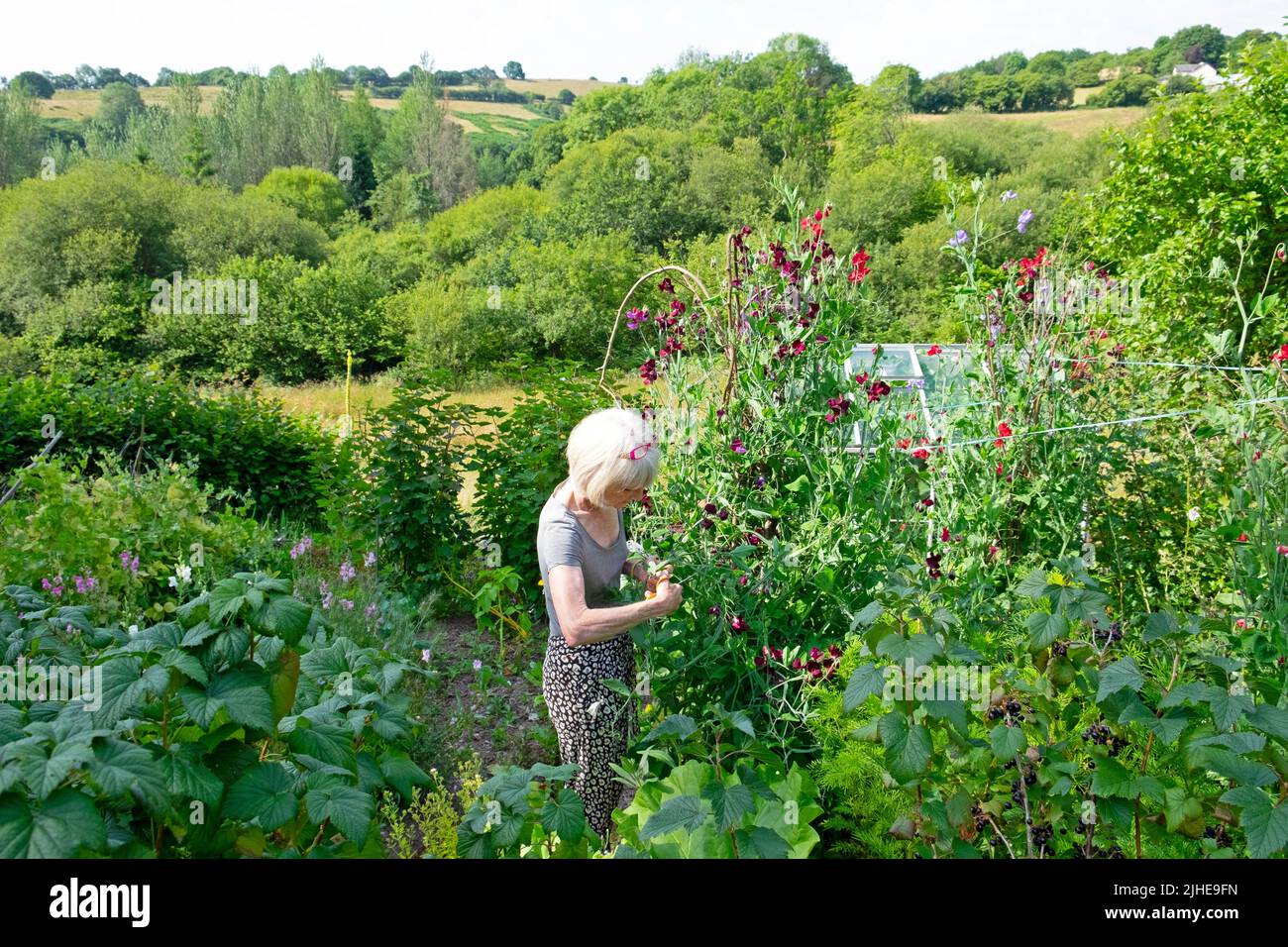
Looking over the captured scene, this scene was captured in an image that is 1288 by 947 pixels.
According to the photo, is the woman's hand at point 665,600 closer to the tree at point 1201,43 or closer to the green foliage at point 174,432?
the green foliage at point 174,432

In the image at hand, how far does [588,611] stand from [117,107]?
60461mm

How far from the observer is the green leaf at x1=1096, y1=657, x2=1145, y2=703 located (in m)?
→ 1.49

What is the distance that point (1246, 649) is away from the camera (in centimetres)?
269

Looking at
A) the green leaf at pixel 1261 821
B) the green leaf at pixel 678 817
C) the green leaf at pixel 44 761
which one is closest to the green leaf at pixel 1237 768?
the green leaf at pixel 1261 821

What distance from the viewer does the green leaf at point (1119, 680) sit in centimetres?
149

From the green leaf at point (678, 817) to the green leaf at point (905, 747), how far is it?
13.6 inches

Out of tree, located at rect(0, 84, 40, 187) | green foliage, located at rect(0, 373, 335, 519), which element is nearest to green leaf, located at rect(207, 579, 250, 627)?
green foliage, located at rect(0, 373, 335, 519)

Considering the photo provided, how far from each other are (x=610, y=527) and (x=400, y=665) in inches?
34.6

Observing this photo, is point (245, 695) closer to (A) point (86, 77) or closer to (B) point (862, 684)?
(B) point (862, 684)

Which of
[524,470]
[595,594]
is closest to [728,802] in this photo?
[595,594]

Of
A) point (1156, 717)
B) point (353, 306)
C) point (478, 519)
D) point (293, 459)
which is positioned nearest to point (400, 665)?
point (1156, 717)

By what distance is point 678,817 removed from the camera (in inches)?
55.6

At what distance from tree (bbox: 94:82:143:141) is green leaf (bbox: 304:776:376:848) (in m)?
55.9
